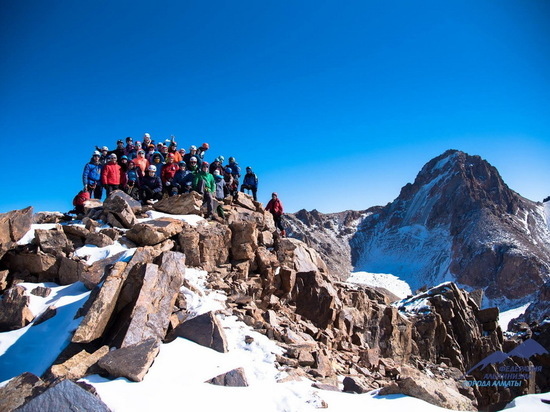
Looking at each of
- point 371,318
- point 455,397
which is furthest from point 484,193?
point 455,397

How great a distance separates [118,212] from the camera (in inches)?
570

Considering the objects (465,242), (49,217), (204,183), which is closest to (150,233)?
(204,183)

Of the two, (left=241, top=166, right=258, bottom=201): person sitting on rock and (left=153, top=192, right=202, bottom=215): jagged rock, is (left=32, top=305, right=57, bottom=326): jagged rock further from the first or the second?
(left=241, top=166, right=258, bottom=201): person sitting on rock

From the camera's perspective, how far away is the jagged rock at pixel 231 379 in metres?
7.38

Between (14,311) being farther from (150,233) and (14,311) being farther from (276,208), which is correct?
(276,208)

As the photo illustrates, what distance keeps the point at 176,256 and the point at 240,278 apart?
12.3 feet

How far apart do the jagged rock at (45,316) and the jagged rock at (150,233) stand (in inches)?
149

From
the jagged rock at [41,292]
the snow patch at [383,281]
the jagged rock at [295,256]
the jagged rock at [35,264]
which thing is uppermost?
the snow patch at [383,281]

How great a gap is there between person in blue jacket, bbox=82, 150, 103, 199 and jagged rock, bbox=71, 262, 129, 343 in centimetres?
839

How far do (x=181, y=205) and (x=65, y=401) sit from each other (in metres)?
11.4

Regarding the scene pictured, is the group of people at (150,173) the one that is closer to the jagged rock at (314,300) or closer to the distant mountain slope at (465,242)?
the jagged rock at (314,300)

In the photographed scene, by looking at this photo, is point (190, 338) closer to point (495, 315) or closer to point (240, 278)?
point (240, 278)

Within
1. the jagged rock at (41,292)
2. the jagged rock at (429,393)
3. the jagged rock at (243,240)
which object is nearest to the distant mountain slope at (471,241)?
the jagged rock at (243,240)

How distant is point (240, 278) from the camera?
560 inches
